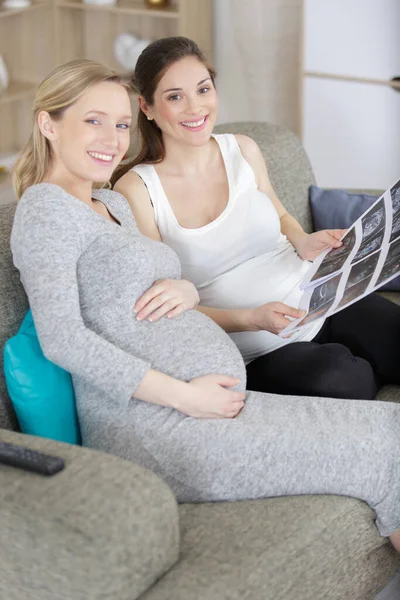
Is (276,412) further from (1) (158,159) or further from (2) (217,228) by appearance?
(1) (158,159)

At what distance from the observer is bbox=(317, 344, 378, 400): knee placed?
1.97 metres

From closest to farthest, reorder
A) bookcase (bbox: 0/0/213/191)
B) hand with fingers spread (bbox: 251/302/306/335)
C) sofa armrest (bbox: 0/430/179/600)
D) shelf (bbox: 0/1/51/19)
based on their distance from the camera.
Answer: sofa armrest (bbox: 0/430/179/600) → hand with fingers spread (bbox: 251/302/306/335) → shelf (bbox: 0/1/51/19) → bookcase (bbox: 0/0/213/191)

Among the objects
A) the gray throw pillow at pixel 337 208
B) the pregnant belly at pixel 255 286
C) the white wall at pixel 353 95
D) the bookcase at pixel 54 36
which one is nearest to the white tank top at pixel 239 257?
the pregnant belly at pixel 255 286

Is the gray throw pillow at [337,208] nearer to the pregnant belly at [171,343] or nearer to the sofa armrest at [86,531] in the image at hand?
the pregnant belly at [171,343]

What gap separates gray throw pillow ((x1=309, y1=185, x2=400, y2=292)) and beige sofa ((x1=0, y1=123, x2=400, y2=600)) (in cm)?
109

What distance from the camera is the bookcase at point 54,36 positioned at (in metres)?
4.50

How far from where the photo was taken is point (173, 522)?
1.49 metres

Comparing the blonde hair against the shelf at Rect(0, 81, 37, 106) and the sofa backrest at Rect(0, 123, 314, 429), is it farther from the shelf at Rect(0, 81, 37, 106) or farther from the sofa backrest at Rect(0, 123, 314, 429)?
the shelf at Rect(0, 81, 37, 106)

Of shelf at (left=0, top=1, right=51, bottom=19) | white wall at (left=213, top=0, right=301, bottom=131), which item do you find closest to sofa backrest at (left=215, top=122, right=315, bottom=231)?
white wall at (left=213, top=0, right=301, bottom=131)

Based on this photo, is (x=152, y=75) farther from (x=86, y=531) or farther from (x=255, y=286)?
(x=86, y=531)

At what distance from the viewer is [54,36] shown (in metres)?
4.68

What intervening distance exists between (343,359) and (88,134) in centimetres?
69

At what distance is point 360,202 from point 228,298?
0.67 meters

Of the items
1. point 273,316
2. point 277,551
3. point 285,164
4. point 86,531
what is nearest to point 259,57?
point 285,164
